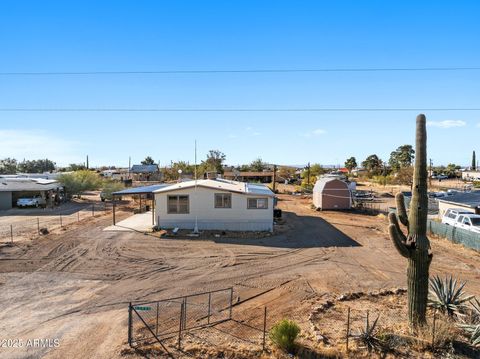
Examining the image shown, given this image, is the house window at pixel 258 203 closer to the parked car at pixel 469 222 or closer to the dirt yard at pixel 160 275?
the dirt yard at pixel 160 275

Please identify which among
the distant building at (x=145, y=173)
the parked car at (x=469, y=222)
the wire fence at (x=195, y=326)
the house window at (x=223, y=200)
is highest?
the distant building at (x=145, y=173)

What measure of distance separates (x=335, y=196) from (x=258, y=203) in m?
15.6

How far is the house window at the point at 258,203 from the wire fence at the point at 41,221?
46.3 ft

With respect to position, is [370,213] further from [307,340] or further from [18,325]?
[18,325]

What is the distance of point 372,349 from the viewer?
903cm

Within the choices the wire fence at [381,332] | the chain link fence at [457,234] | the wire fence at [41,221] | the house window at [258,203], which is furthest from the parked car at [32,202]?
the chain link fence at [457,234]

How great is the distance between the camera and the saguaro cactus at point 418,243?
980 centimetres

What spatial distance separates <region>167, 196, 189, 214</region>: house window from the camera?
25344mm

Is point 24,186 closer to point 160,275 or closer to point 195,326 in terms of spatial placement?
point 160,275

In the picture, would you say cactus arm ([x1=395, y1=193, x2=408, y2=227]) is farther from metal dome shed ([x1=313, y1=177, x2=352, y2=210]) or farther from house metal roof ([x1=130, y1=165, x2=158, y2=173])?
house metal roof ([x1=130, y1=165, x2=158, y2=173])

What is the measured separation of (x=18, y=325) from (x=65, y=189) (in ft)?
131

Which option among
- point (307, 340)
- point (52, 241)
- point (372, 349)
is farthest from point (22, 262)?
point (372, 349)

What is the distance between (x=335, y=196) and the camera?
125ft

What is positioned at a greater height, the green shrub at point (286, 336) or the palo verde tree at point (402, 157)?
the palo verde tree at point (402, 157)
